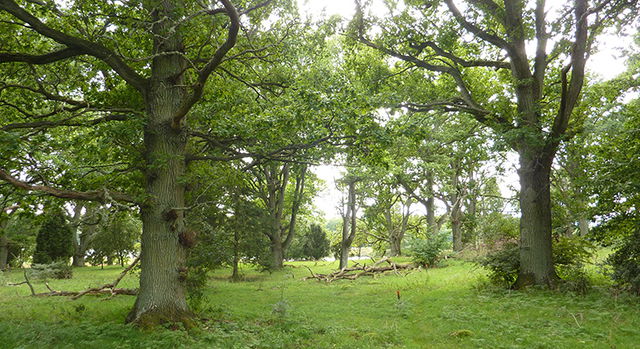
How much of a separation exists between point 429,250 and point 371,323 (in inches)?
511

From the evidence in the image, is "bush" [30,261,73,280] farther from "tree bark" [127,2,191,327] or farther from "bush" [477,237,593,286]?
"bush" [477,237,593,286]

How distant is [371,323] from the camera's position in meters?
8.67

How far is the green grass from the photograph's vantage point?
259 inches

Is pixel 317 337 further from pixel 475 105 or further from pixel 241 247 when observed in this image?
pixel 241 247

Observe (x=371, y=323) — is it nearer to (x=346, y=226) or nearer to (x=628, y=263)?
(x=628, y=263)

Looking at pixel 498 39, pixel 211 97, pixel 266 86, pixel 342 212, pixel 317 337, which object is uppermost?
pixel 498 39

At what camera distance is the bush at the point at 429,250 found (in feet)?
67.7

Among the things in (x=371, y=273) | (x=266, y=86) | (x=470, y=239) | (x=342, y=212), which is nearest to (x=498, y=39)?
(x=266, y=86)

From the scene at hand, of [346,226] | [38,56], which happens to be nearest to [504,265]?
[38,56]

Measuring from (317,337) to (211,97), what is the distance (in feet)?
23.4

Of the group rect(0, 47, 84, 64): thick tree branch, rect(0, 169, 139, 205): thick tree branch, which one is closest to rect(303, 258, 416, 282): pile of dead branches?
rect(0, 169, 139, 205): thick tree branch

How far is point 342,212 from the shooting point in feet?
91.3

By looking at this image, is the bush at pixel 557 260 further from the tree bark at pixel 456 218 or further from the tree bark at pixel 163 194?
the tree bark at pixel 456 218

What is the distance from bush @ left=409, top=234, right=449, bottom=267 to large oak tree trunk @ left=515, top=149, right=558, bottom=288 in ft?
31.9
